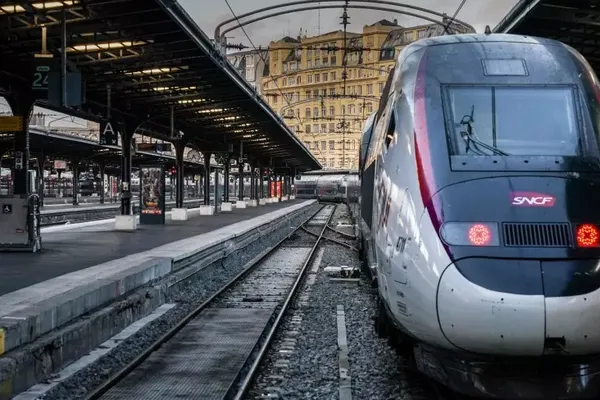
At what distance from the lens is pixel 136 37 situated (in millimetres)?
14859

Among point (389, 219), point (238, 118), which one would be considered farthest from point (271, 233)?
point (389, 219)

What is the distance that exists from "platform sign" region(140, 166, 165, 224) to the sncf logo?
21447 mm

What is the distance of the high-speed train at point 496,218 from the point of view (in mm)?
4820

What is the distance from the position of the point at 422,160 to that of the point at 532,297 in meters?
1.38

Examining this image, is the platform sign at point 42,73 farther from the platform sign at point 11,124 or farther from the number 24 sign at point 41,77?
the platform sign at point 11,124

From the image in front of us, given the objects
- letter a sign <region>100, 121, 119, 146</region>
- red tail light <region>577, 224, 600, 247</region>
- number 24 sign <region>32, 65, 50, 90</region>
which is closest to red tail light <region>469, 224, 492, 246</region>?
red tail light <region>577, 224, 600, 247</region>

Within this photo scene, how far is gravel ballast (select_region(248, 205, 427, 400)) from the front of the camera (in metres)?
6.99

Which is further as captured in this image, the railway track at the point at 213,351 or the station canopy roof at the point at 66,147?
the station canopy roof at the point at 66,147

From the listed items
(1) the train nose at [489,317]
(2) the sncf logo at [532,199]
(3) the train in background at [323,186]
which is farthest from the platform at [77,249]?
(3) the train in background at [323,186]

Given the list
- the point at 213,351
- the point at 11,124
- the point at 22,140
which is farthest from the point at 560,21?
the point at 22,140

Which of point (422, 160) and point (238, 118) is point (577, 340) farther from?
point (238, 118)

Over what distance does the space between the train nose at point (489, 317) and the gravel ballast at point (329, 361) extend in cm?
187

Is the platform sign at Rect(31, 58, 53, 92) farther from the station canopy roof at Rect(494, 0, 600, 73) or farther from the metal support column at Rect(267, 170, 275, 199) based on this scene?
the metal support column at Rect(267, 170, 275, 199)

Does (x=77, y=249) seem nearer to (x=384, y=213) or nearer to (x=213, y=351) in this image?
(x=213, y=351)
